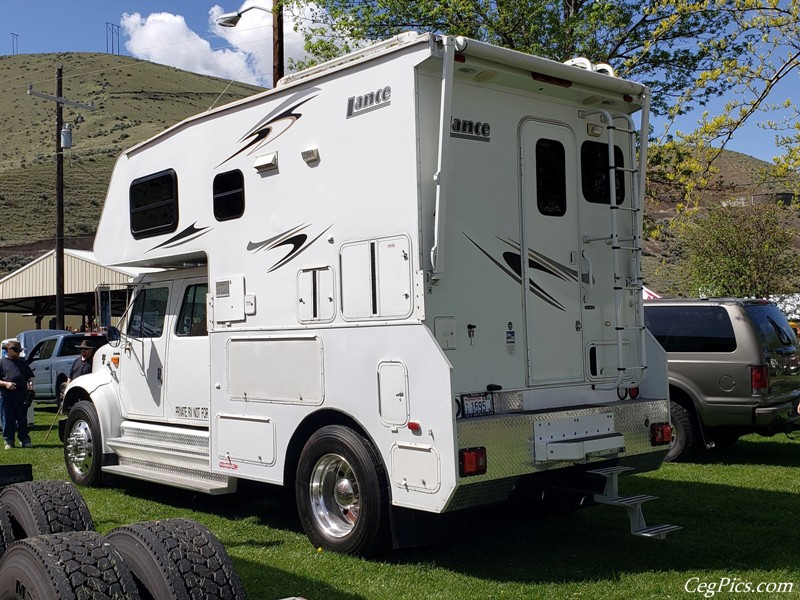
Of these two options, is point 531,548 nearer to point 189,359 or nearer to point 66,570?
point 189,359

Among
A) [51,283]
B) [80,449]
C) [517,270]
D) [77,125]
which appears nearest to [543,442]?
[517,270]

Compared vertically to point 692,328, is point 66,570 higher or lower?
lower

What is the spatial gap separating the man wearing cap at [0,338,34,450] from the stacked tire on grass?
9.58 metres

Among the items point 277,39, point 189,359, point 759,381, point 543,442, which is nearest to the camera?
point 543,442

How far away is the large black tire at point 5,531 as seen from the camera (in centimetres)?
435

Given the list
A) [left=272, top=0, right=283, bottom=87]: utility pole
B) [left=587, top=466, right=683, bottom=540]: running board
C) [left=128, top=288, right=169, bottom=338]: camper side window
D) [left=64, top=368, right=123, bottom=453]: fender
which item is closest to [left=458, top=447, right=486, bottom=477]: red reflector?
[left=587, top=466, right=683, bottom=540]: running board

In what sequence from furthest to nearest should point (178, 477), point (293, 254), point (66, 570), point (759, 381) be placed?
point (759, 381)
point (178, 477)
point (293, 254)
point (66, 570)

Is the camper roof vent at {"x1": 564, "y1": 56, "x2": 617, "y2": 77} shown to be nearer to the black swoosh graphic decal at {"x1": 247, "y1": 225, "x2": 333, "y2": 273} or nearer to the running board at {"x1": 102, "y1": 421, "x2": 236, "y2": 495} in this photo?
the black swoosh graphic decal at {"x1": 247, "y1": 225, "x2": 333, "y2": 273}

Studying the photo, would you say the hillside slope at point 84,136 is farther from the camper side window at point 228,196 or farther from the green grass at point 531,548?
the camper side window at point 228,196

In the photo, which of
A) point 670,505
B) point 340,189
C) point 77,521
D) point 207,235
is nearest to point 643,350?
point 670,505

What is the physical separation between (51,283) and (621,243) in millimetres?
30637

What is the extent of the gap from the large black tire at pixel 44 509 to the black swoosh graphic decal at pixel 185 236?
11.6 feet

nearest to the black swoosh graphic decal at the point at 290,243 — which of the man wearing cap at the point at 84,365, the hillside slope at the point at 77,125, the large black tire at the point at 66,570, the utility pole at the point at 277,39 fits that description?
the large black tire at the point at 66,570

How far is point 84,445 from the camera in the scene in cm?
931
